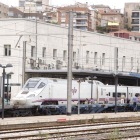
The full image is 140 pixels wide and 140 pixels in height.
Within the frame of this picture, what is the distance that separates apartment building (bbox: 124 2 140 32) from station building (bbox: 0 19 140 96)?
91.2 metres

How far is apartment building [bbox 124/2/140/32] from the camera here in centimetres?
15362

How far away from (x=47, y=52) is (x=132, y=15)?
349 ft

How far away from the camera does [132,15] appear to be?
509 feet

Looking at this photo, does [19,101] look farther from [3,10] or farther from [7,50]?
[3,10]

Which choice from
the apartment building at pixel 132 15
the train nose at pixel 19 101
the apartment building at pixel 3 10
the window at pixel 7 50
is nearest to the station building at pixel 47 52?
the window at pixel 7 50

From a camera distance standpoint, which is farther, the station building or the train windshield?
the station building

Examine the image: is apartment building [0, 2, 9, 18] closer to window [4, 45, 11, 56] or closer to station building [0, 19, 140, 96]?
station building [0, 19, 140, 96]

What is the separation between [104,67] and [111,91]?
69.9 ft

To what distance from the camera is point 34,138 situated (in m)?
18.2

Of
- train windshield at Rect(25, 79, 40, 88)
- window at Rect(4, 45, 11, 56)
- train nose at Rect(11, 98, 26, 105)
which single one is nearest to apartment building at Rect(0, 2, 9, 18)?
window at Rect(4, 45, 11, 56)

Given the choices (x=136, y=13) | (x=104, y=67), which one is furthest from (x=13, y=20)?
(x=136, y=13)

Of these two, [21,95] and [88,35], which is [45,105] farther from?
[88,35]

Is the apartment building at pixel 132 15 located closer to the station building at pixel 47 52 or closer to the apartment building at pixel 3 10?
the apartment building at pixel 3 10

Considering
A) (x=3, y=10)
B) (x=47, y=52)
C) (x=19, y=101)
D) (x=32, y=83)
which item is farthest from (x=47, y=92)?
(x=3, y=10)
